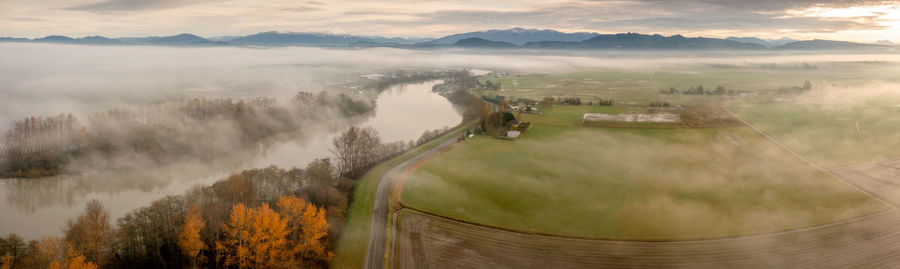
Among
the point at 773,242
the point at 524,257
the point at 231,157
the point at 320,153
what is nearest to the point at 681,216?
Answer: the point at 773,242

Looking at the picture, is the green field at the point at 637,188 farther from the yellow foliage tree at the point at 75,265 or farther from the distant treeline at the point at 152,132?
the distant treeline at the point at 152,132

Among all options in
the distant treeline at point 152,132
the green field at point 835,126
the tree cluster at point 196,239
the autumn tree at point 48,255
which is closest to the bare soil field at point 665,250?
the tree cluster at point 196,239

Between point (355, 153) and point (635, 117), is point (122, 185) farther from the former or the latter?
point (635, 117)

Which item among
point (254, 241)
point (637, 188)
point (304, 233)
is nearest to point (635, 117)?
point (637, 188)

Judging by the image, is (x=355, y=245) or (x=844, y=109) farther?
(x=844, y=109)

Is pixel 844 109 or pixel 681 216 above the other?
pixel 844 109

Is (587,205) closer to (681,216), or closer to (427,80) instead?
(681,216)
